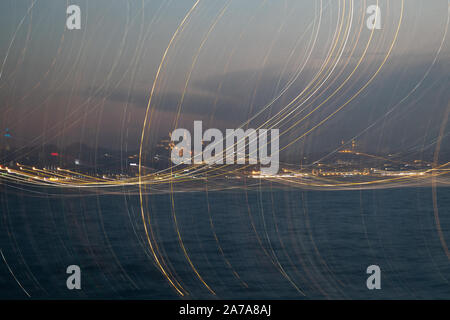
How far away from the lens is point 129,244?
40281 mm

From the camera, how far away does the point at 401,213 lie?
3263 inches

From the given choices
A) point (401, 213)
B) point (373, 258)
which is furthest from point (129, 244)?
point (401, 213)

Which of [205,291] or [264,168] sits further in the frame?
[264,168]

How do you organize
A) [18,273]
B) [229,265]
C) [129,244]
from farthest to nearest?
[129,244]
[229,265]
[18,273]

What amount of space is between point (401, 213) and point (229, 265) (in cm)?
5894

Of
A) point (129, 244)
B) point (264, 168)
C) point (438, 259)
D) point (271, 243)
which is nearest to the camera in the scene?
point (438, 259)

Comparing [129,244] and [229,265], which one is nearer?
[229,265]

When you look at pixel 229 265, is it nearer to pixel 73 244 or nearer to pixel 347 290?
pixel 347 290
